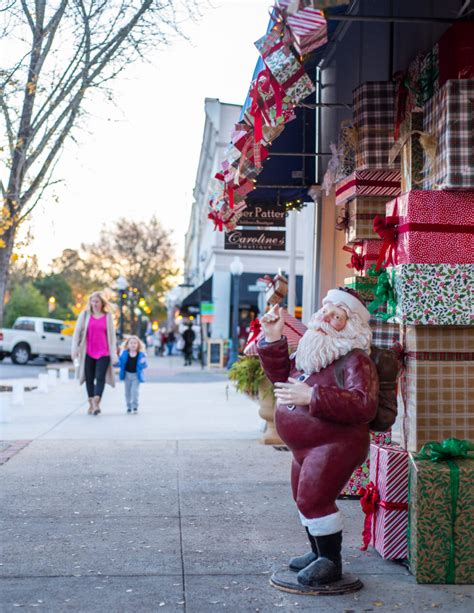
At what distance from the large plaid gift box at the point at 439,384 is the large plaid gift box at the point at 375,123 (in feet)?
6.70

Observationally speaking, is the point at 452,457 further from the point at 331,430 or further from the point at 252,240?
the point at 252,240

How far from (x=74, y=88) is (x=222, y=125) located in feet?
Answer: 81.5

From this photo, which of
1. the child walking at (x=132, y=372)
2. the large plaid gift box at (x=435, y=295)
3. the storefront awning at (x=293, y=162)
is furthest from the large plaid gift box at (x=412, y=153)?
the child walking at (x=132, y=372)

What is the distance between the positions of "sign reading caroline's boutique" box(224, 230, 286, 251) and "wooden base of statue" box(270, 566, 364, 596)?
922cm

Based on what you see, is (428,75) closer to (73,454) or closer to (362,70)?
(362,70)

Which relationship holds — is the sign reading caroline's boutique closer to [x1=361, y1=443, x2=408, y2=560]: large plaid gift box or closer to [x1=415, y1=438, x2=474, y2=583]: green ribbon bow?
[x1=361, y1=443, x2=408, y2=560]: large plaid gift box

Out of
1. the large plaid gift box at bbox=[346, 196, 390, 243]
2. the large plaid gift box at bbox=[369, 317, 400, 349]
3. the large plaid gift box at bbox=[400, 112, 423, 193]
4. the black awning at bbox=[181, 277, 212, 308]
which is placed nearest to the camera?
the large plaid gift box at bbox=[400, 112, 423, 193]

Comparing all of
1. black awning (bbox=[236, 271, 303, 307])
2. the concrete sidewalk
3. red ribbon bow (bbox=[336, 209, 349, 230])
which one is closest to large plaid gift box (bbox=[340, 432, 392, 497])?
red ribbon bow (bbox=[336, 209, 349, 230])

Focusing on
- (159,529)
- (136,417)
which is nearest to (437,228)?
(159,529)

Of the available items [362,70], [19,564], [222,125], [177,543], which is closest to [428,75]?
[362,70]

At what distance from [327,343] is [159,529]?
2031mm

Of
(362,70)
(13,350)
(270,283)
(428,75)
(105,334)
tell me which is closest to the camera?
(428,75)

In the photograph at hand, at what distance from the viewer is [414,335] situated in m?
5.15

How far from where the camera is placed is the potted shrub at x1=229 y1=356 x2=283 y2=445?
9.82m
